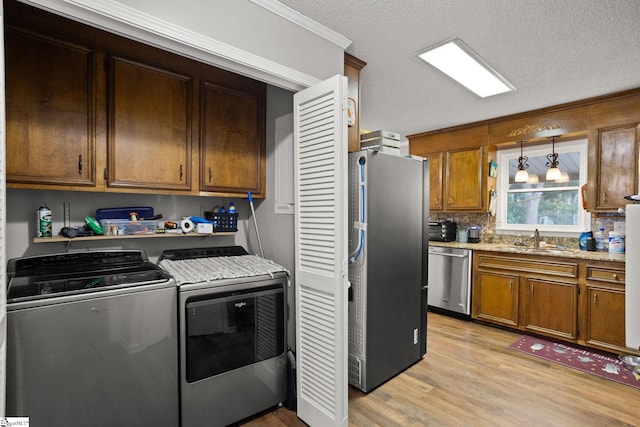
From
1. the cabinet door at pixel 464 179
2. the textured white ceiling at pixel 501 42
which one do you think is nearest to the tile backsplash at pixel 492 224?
the cabinet door at pixel 464 179

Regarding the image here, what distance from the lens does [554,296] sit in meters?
3.21

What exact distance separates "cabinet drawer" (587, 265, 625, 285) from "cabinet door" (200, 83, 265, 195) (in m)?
3.05

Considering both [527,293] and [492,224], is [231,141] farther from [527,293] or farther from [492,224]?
[492,224]

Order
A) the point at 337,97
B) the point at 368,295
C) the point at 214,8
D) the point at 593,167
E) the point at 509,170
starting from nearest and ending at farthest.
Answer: the point at 214,8, the point at 337,97, the point at 368,295, the point at 593,167, the point at 509,170

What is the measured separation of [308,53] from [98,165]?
139cm

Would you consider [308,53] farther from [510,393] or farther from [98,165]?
[510,393]

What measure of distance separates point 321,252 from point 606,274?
2.76 m

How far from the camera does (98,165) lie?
1.85 m

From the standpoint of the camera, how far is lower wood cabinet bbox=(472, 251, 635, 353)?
2883mm

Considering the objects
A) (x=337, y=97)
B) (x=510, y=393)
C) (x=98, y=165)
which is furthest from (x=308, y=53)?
A: (x=510, y=393)

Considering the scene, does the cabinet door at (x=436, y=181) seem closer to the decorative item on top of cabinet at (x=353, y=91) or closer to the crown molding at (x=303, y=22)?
the decorative item on top of cabinet at (x=353, y=91)

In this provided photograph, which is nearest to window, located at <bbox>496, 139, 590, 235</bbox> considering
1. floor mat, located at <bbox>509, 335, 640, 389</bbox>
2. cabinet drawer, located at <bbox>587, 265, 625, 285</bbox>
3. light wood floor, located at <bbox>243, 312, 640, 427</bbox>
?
cabinet drawer, located at <bbox>587, 265, 625, 285</bbox>

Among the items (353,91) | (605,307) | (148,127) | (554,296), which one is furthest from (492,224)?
(148,127)

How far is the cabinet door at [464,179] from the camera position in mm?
4062
